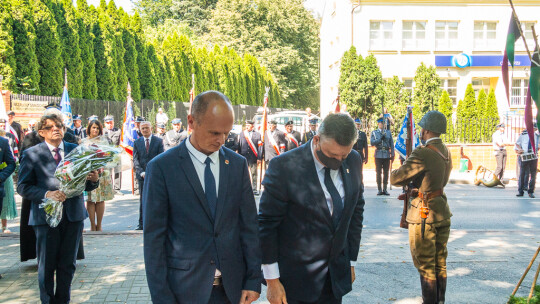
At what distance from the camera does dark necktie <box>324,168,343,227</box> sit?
3467 mm

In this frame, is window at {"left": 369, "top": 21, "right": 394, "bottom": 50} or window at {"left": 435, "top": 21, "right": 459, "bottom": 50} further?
window at {"left": 435, "top": 21, "right": 459, "bottom": 50}

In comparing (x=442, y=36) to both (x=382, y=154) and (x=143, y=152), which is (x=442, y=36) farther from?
(x=143, y=152)

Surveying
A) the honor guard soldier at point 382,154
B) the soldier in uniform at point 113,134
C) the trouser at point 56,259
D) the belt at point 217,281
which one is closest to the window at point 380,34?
the honor guard soldier at point 382,154

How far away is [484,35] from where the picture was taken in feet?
125

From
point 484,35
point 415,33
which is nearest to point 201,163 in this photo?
point 415,33

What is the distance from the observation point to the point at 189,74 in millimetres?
35250

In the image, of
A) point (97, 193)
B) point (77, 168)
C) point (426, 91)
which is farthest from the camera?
point (426, 91)

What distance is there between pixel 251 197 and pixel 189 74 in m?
32.7

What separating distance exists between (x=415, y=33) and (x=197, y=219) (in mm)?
37250

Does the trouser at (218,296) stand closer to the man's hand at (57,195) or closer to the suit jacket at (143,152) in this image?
the man's hand at (57,195)

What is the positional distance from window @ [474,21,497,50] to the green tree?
1008 cm

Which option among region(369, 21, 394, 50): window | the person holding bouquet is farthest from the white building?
the person holding bouquet

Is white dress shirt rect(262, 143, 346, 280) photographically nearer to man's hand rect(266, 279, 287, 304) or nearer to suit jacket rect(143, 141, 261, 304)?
man's hand rect(266, 279, 287, 304)

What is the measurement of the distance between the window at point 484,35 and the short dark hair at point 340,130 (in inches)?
1501
